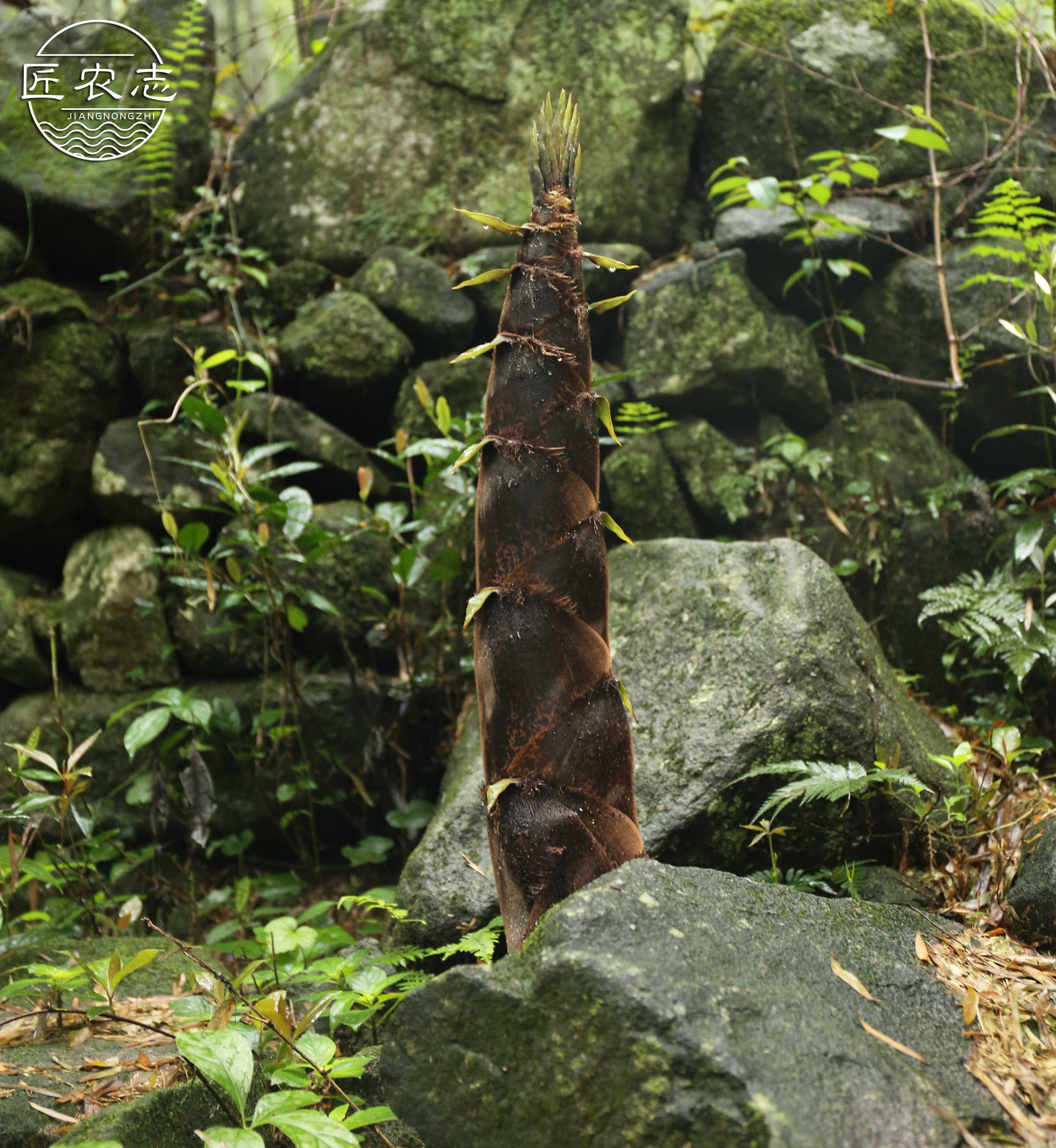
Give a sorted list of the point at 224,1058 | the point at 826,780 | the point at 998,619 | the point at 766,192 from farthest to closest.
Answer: the point at 766,192 → the point at 998,619 → the point at 826,780 → the point at 224,1058

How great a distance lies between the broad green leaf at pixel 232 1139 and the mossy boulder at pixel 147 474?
2761mm

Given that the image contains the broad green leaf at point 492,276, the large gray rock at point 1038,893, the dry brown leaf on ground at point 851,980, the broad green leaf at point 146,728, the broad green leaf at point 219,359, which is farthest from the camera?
the broad green leaf at point 219,359

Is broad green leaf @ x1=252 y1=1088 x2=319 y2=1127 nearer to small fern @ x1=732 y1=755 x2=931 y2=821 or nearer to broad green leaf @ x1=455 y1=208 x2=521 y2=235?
small fern @ x1=732 y1=755 x2=931 y2=821

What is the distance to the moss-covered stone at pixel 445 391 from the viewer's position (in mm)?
3705

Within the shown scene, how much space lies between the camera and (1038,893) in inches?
68.8

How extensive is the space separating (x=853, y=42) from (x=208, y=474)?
3.72 m

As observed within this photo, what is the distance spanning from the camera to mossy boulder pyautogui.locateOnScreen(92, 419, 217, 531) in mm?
3564

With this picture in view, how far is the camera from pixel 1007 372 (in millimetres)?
3658

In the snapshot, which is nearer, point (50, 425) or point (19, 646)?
point (19, 646)

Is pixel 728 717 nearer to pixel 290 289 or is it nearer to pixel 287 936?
pixel 287 936

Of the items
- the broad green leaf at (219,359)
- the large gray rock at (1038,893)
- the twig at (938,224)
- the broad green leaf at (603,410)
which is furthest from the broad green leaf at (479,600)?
the twig at (938,224)

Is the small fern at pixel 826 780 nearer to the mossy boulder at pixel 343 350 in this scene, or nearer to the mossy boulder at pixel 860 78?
the mossy boulder at pixel 343 350

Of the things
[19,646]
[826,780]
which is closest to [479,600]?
[826,780]
